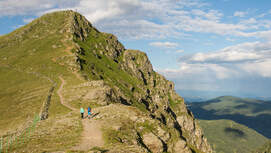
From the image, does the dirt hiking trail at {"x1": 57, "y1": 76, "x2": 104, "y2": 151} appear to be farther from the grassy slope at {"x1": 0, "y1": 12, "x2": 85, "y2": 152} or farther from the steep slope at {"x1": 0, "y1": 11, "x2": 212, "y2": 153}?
the grassy slope at {"x1": 0, "y1": 12, "x2": 85, "y2": 152}

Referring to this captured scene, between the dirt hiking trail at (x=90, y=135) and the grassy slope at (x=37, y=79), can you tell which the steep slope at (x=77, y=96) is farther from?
the dirt hiking trail at (x=90, y=135)

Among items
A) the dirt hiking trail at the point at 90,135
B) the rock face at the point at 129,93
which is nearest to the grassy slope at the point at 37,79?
the dirt hiking trail at the point at 90,135

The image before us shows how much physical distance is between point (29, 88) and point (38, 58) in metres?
42.5

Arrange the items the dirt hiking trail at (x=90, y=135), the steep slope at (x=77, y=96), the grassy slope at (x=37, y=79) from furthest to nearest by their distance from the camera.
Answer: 1. the grassy slope at (x=37, y=79)
2. the steep slope at (x=77, y=96)
3. the dirt hiking trail at (x=90, y=135)

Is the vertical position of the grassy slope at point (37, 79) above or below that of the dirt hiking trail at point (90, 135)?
above

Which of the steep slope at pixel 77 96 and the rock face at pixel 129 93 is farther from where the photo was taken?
the rock face at pixel 129 93

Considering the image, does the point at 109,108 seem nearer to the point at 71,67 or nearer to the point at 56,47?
the point at 71,67

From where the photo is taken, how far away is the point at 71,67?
95.9 meters

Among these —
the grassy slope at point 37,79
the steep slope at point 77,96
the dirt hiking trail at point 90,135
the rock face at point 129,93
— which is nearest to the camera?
the dirt hiking trail at point 90,135

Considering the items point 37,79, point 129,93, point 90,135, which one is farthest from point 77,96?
point 129,93

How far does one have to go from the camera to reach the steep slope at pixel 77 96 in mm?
29875

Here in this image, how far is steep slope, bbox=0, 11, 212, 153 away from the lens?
98.0 ft

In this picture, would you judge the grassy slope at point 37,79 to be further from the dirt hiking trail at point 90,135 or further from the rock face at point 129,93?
the rock face at point 129,93

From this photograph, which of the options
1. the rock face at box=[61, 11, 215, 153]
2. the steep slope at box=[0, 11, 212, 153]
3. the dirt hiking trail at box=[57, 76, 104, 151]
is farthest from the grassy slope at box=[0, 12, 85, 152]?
the rock face at box=[61, 11, 215, 153]
